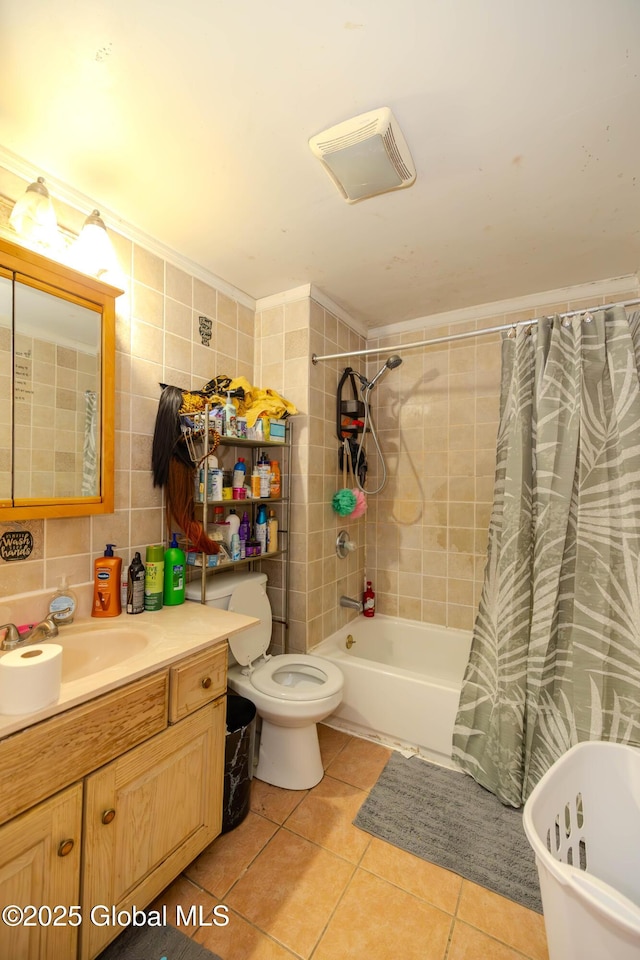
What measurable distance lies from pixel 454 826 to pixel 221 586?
1.28 metres

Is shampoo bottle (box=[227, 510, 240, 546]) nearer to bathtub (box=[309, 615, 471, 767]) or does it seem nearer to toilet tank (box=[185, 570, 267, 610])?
toilet tank (box=[185, 570, 267, 610])

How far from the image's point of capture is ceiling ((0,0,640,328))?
88cm

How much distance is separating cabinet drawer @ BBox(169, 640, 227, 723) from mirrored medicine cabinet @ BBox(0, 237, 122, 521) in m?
0.64

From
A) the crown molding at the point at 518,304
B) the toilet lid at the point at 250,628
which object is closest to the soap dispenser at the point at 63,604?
the toilet lid at the point at 250,628

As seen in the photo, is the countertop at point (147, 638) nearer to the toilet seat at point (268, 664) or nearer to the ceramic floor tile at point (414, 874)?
the toilet seat at point (268, 664)

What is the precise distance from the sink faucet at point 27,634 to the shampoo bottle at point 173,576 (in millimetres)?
391

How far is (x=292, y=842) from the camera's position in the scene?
139 centimetres

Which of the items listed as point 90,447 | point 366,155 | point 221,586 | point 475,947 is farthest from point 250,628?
point 366,155

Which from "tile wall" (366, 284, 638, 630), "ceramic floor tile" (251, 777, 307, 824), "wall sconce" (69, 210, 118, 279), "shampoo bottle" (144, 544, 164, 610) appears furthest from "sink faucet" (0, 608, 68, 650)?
"tile wall" (366, 284, 638, 630)

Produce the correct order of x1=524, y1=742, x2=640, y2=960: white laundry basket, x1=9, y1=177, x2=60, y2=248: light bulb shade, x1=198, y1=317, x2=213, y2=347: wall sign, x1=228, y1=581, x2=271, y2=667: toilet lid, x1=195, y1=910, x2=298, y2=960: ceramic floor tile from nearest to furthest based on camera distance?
1. x1=524, y1=742, x2=640, y2=960: white laundry basket
2. x1=195, y1=910, x2=298, y2=960: ceramic floor tile
3. x1=9, y1=177, x2=60, y2=248: light bulb shade
4. x1=228, y1=581, x2=271, y2=667: toilet lid
5. x1=198, y1=317, x2=213, y2=347: wall sign

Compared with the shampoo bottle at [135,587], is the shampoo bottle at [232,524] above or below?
above

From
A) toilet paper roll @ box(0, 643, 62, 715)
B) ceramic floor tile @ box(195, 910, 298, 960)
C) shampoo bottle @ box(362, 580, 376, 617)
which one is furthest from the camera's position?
shampoo bottle @ box(362, 580, 376, 617)

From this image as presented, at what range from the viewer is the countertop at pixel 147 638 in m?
0.87

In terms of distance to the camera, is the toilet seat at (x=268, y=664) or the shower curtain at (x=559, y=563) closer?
the shower curtain at (x=559, y=563)
